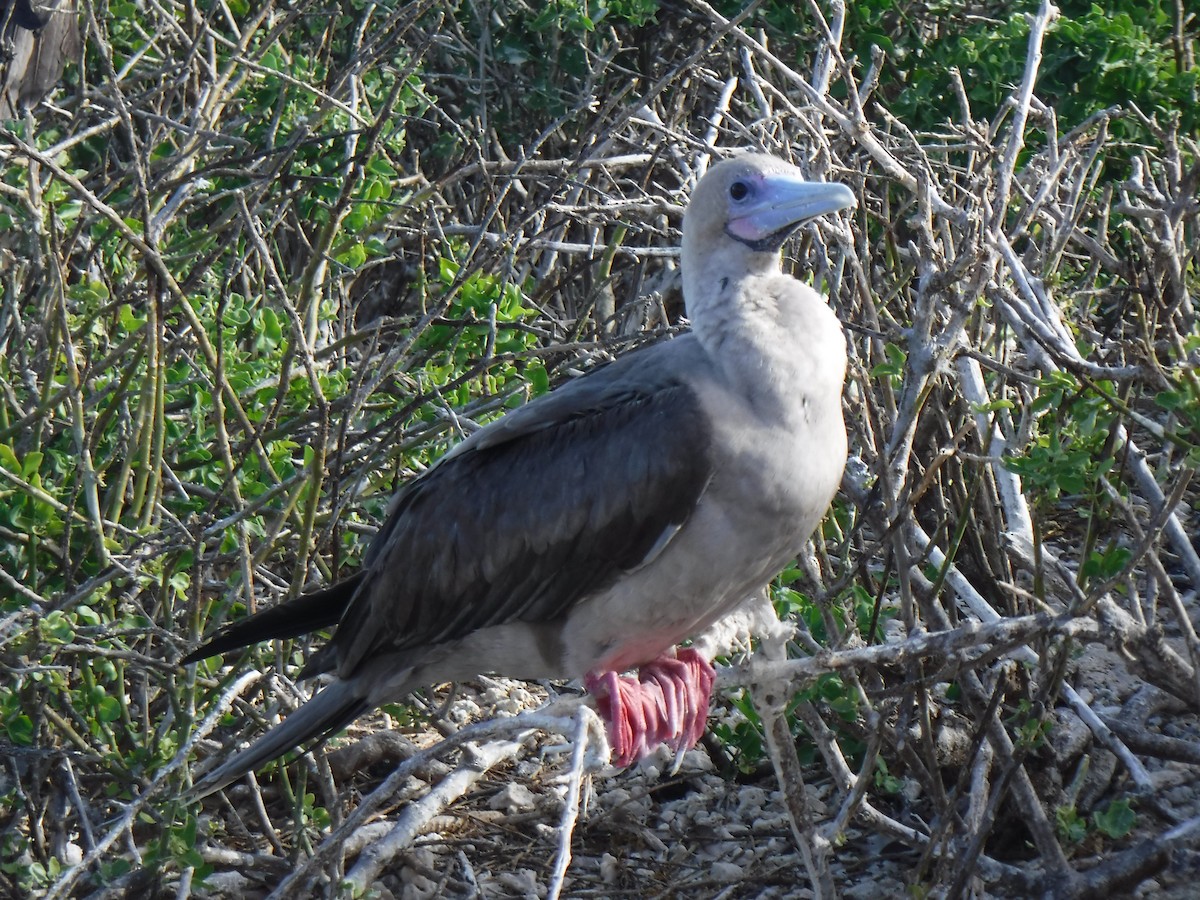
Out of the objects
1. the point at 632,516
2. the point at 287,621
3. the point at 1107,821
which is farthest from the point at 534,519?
the point at 1107,821

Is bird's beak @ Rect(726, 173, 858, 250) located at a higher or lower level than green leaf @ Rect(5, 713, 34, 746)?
higher

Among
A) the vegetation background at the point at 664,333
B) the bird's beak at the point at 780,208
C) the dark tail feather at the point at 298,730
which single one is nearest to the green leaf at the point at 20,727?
the vegetation background at the point at 664,333

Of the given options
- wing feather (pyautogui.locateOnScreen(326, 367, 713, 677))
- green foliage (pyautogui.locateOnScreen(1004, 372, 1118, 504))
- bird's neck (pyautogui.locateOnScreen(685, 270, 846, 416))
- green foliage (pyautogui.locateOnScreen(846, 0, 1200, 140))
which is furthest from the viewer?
green foliage (pyautogui.locateOnScreen(846, 0, 1200, 140))

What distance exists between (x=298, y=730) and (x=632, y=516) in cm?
94

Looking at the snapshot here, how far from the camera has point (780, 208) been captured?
306 cm

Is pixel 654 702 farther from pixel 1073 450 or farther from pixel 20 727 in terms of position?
pixel 20 727

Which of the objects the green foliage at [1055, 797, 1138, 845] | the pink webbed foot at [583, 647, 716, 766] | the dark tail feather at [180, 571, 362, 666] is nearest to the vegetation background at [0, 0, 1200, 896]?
the green foliage at [1055, 797, 1138, 845]

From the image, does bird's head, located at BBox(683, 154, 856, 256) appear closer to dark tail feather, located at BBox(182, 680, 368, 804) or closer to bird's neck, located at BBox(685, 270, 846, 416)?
bird's neck, located at BBox(685, 270, 846, 416)

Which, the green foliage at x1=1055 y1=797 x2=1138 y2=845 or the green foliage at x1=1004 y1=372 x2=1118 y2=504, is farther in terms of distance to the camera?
the green foliage at x1=1055 y1=797 x2=1138 y2=845

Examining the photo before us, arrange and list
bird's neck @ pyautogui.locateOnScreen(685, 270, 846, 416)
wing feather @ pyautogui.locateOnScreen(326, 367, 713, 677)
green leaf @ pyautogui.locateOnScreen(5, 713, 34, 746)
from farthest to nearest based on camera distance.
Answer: green leaf @ pyautogui.locateOnScreen(5, 713, 34, 746)
wing feather @ pyautogui.locateOnScreen(326, 367, 713, 677)
bird's neck @ pyautogui.locateOnScreen(685, 270, 846, 416)

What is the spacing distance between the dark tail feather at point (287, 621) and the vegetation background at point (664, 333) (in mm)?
122

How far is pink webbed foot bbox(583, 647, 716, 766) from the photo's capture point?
3131 millimetres

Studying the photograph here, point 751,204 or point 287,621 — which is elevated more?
point 751,204

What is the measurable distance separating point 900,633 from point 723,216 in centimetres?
185
